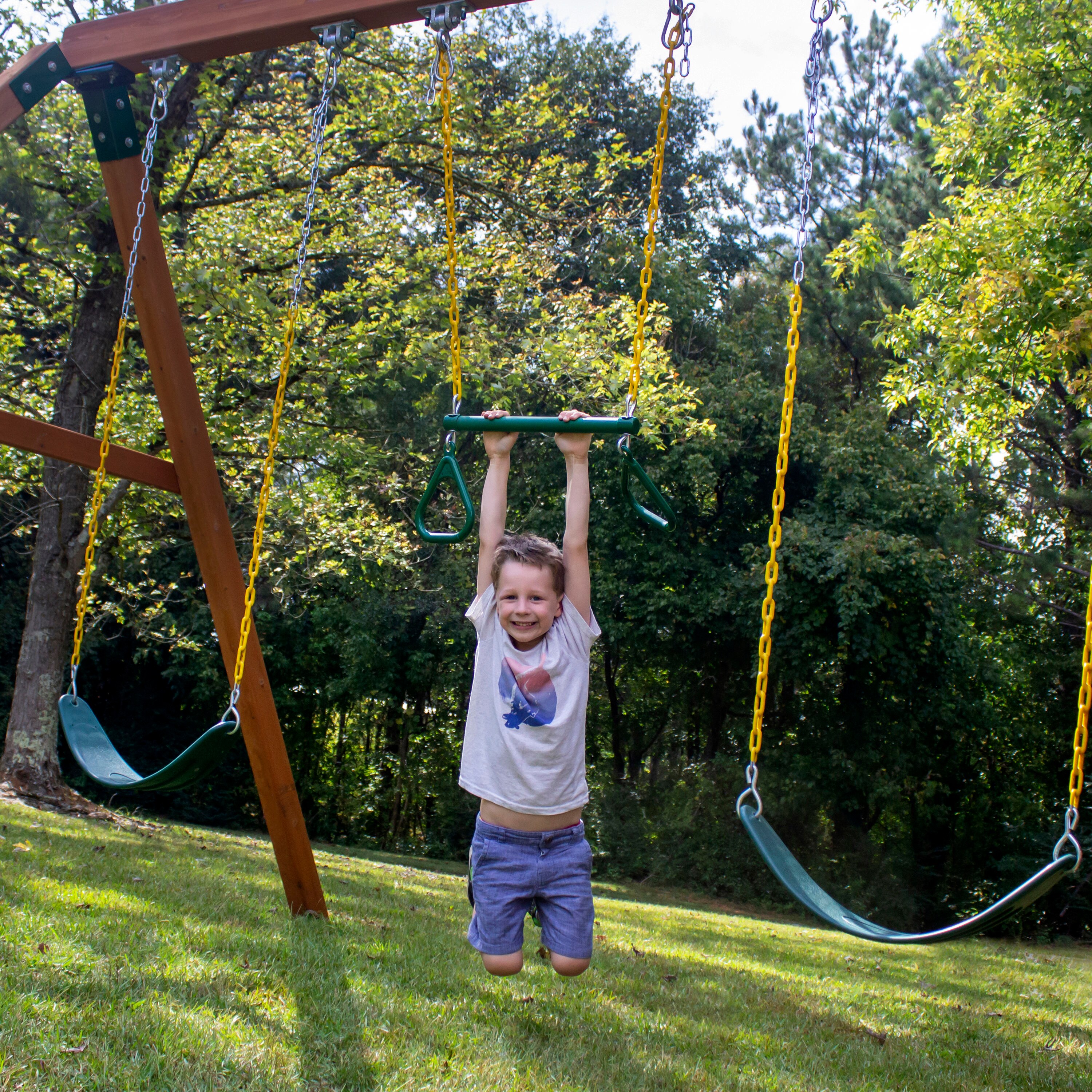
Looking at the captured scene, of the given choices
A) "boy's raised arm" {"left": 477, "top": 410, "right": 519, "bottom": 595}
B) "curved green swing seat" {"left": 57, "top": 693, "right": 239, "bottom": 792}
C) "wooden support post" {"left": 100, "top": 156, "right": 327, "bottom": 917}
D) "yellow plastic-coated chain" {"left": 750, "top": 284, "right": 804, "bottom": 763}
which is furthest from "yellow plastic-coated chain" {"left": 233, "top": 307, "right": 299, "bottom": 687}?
"yellow plastic-coated chain" {"left": 750, "top": 284, "right": 804, "bottom": 763}

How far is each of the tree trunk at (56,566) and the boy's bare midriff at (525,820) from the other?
7.38 meters

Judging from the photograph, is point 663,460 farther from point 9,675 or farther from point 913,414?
point 9,675

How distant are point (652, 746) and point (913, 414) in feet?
24.6

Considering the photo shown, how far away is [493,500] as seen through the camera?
354 centimetres

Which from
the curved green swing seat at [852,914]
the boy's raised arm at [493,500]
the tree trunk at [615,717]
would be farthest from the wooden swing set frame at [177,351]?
the tree trunk at [615,717]

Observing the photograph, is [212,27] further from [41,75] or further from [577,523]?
[577,523]

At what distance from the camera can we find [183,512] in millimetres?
11211

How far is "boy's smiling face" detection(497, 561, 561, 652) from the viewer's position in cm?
331

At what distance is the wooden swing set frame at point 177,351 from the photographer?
13.4 ft

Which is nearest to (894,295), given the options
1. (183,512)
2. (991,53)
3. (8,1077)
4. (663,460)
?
(663,460)

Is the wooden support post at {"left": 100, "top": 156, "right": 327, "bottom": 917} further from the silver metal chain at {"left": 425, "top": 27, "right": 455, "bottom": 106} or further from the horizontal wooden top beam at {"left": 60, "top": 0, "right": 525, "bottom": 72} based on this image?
the silver metal chain at {"left": 425, "top": 27, "right": 455, "bottom": 106}

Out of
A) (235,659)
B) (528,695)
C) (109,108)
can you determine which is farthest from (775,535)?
(109,108)

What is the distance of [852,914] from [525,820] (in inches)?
41.3

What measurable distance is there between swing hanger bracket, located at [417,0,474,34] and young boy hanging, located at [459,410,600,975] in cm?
159
